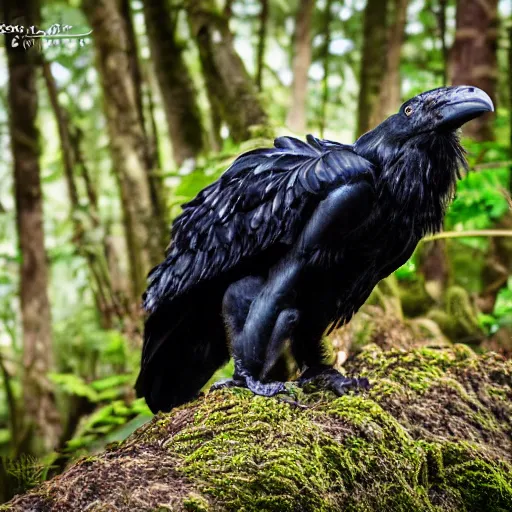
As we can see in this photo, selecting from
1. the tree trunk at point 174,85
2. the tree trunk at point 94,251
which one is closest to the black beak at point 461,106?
the tree trunk at point 174,85

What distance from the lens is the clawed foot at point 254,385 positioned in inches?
132

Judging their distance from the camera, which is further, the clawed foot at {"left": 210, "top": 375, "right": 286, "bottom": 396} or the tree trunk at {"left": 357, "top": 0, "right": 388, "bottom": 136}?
the tree trunk at {"left": 357, "top": 0, "right": 388, "bottom": 136}

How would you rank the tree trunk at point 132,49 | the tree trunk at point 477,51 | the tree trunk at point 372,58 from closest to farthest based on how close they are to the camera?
1. the tree trunk at point 477,51
2. the tree trunk at point 132,49
3. the tree trunk at point 372,58

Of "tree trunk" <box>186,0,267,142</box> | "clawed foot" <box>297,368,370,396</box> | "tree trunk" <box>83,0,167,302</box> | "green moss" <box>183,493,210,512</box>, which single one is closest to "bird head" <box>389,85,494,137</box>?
"clawed foot" <box>297,368,370,396</box>

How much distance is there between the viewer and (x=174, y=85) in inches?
340

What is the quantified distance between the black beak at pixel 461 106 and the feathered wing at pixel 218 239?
41cm

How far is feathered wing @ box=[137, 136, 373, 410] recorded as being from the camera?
3.19 m

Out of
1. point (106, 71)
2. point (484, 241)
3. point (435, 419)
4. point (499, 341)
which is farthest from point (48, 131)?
point (435, 419)

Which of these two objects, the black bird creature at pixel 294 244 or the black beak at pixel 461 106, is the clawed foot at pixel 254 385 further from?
the black beak at pixel 461 106

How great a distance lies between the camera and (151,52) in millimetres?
8750

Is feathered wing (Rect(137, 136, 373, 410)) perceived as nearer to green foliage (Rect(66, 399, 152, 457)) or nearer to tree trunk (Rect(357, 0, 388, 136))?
green foliage (Rect(66, 399, 152, 457))

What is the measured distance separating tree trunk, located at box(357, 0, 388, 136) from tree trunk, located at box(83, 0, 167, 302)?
276 cm

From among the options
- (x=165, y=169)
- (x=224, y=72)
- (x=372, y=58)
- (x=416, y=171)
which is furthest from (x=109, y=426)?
(x=372, y=58)

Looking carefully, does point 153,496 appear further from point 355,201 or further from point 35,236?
point 35,236
